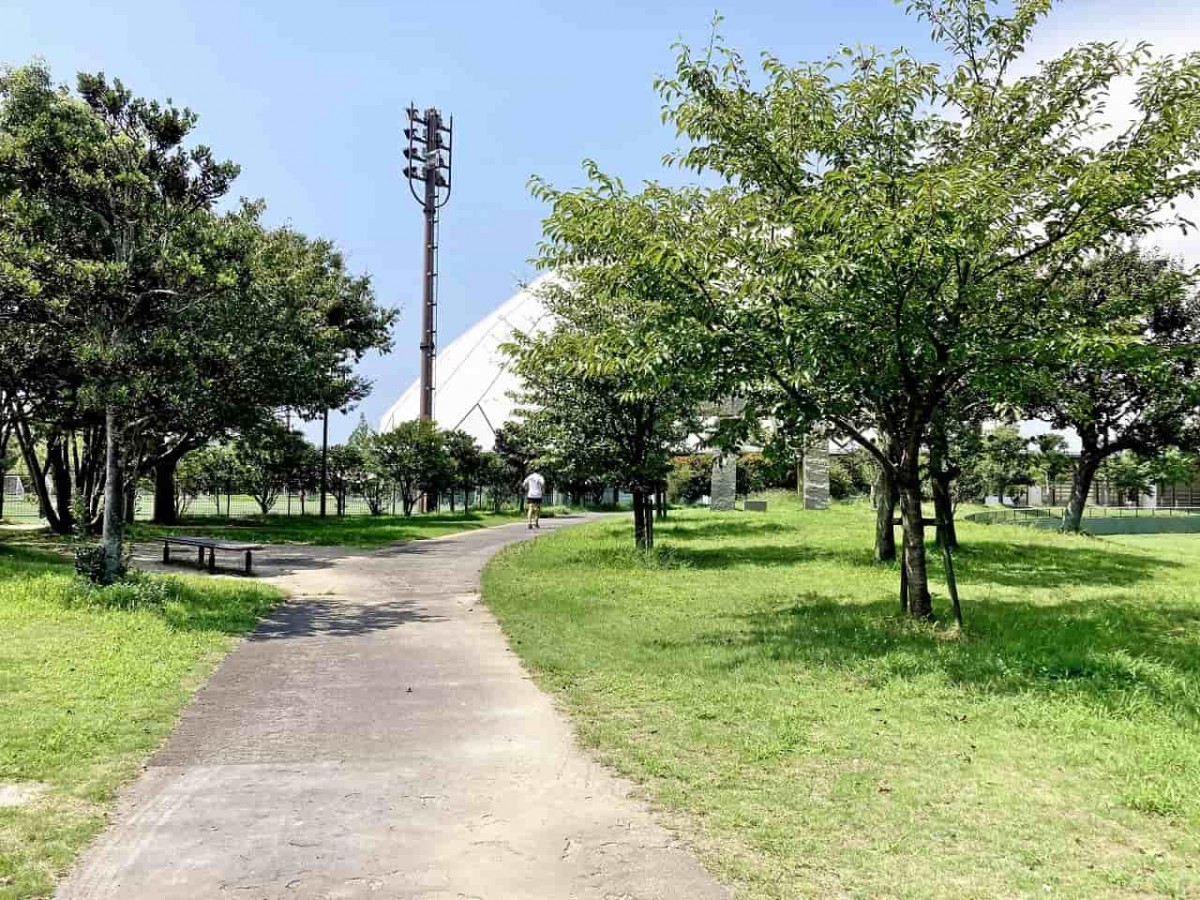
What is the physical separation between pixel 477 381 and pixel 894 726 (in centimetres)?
7042

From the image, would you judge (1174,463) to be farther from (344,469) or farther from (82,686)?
(344,469)

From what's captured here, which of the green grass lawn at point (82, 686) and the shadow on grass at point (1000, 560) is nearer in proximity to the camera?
the green grass lawn at point (82, 686)

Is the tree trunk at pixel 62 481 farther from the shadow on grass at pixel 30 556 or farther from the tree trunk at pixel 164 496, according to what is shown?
the tree trunk at pixel 164 496

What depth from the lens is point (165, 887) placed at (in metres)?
3.41

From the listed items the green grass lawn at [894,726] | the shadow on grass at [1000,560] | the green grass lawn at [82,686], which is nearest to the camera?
the green grass lawn at [894,726]

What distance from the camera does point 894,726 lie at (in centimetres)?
562

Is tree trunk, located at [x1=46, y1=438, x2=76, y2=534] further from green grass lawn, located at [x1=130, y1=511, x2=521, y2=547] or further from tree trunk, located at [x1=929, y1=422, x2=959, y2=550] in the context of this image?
tree trunk, located at [x1=929, y1=422, x2=959, y2=550]

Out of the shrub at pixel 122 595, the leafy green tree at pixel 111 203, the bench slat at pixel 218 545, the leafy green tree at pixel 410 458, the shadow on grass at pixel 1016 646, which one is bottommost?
the shadow on grass at pixel 1016 646

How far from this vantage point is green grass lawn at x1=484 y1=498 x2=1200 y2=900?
144 inches

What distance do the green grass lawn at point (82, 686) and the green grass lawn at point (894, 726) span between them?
2648 mm

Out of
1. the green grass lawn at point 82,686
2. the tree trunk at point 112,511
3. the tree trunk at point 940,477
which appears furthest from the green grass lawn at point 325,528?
the tree trunk at point 940,477

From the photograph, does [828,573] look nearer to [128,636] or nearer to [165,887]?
[128,636]

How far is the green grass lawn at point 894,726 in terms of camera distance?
3.67 meters

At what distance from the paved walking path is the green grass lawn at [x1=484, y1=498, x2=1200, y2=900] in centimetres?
35
